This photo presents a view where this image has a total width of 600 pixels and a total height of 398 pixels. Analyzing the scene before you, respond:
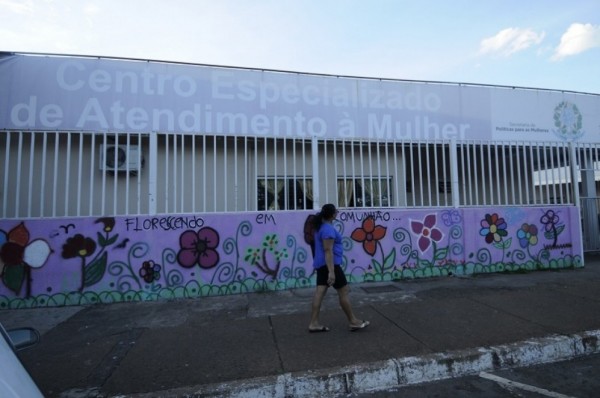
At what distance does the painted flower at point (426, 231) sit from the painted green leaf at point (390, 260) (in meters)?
0.60

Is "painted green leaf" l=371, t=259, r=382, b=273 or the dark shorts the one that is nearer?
the dark shorts

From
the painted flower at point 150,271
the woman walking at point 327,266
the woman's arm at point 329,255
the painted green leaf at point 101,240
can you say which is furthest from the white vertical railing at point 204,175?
the woman's arm at point 329,255

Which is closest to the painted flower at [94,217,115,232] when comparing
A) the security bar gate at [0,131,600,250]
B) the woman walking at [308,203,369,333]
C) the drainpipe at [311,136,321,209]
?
the security bar gate at [0,131,600,250]

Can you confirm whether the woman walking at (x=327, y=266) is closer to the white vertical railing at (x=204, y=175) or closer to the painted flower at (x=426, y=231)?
the white vertical railing at (x=204, y=175)

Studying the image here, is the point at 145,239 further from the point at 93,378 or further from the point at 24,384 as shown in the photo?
the point at 24,384

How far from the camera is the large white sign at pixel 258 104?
733 cm

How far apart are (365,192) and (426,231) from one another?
144 cm

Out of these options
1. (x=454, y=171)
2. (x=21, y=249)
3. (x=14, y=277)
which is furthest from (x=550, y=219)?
(x=14, y=277)

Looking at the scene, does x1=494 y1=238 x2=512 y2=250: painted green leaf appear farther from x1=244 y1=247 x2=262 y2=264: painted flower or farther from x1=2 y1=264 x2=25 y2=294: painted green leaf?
x1=2 y1=264 x2=25 y2=294: painted green leaf

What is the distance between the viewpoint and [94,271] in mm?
6172

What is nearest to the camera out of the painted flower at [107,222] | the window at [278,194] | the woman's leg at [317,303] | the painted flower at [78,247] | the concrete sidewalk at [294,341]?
the concrete sidewalk at [294,341]

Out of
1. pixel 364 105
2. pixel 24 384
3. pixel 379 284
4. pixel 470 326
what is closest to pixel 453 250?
pixel 379 284

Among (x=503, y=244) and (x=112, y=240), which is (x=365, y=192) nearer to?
(x=503, y=244)

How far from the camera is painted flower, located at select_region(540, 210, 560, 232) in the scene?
26.7ft
